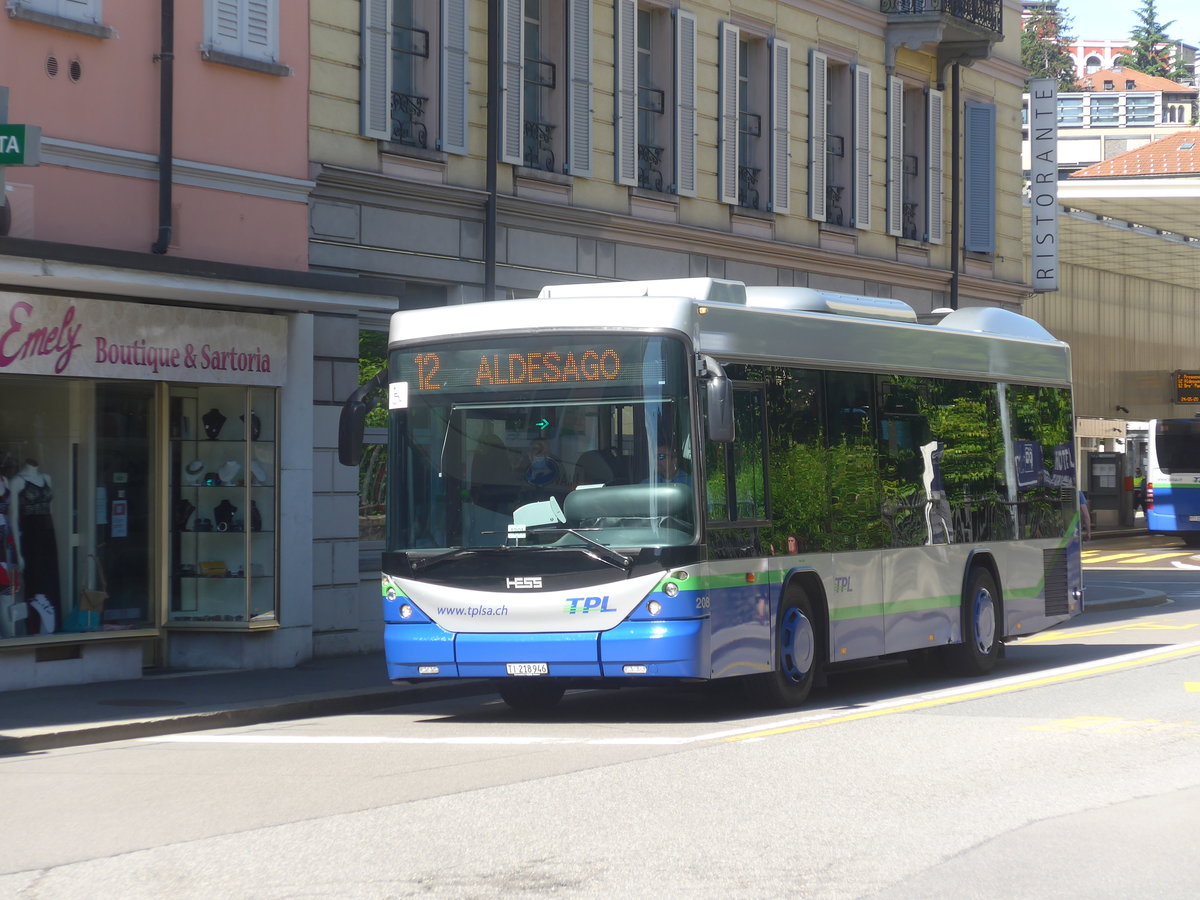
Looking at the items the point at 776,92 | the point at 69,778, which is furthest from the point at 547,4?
the point at 69,778

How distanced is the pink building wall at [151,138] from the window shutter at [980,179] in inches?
568

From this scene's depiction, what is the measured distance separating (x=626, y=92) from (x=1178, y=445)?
25088 mm

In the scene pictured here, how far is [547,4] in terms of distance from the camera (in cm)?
2138

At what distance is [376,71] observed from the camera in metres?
18.7

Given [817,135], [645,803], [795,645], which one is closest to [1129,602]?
[817,135]

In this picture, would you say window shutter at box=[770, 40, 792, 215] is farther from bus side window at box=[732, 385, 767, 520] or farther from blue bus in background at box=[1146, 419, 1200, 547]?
blue bus in background at box=[1146, 419, 1200, 547]

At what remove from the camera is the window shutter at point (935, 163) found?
28.4 meters

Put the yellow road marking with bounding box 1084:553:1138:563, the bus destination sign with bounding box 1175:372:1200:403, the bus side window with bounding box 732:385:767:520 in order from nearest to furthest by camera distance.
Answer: the bus side window with bounding box 732:385:767:520, the yellow road marking with bounding box 1084:553:1138:563, the bus destination sign with bounding box 1175:372:1200:403

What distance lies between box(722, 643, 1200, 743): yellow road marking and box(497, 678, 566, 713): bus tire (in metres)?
2.29

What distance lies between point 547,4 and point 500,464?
1009 cm

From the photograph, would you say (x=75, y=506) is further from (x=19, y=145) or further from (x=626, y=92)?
(x=626, y=92)

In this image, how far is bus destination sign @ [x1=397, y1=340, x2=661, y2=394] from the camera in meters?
12.6

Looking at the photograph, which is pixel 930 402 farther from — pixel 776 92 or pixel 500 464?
pixel 776 92

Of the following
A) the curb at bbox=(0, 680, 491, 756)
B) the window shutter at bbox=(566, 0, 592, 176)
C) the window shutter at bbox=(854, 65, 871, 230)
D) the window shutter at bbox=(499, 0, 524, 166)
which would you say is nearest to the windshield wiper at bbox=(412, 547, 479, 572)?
the curb at bbox=(0, 680, 491, 756)
